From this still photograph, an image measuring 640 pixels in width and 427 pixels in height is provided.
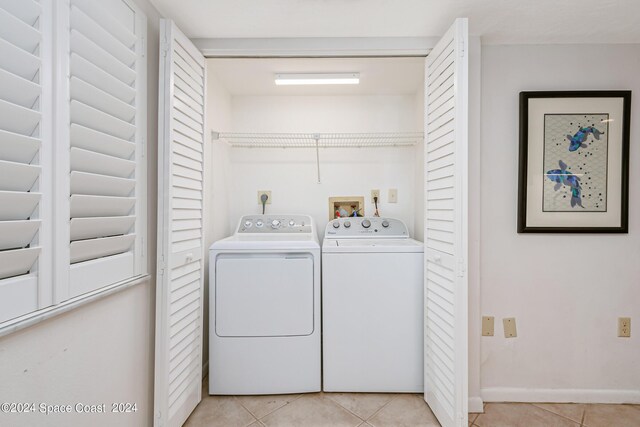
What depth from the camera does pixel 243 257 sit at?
6.18ft

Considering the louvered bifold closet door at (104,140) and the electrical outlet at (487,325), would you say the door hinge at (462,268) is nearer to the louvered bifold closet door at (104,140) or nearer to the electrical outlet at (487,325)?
the electrical outlet at (487,325)

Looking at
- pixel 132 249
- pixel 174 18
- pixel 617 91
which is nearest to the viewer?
pixel 132 249

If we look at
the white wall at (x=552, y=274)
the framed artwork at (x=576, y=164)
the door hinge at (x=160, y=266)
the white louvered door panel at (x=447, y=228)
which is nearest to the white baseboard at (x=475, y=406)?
the white wall at (x=552, y=274)

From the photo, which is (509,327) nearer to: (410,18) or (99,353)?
(410,18)

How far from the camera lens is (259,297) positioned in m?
1.87

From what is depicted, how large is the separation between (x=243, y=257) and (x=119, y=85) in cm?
107

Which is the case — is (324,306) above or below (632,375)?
above

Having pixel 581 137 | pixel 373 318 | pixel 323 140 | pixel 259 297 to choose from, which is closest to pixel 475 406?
pixel 373 318

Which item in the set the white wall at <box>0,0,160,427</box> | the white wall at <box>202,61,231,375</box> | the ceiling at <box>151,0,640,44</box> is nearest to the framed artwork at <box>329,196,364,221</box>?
the white wall at <box>202,61,231,375</box>

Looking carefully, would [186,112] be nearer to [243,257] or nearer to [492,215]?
[243,257]

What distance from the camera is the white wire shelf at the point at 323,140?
2.48 m

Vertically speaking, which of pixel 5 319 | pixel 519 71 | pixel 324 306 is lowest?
pixel 324 306

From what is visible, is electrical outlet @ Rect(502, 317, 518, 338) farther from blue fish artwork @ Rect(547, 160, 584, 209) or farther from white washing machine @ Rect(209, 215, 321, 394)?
white washing machine @ Rect(209, 215, 321, 394)

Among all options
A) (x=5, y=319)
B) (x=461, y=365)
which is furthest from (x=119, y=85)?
(x=461, y=365)
